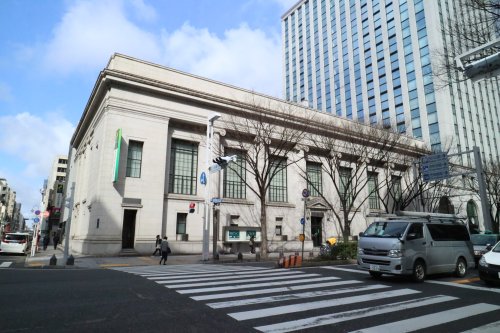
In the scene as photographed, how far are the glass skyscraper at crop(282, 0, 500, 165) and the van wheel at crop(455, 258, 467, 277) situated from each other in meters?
29.7

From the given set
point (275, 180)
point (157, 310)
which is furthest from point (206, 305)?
point (275, 180)

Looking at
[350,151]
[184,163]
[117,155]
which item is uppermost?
[350,151]

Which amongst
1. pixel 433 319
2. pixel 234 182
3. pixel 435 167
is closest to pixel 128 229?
pixel 234 182

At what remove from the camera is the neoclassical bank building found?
22.5 meters

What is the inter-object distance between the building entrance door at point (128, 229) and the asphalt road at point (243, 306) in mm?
13454

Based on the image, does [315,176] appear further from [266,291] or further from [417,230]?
[266,291]

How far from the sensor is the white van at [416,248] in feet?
34.2

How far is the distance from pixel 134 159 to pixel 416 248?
1948cm

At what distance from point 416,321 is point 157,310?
4.83 m

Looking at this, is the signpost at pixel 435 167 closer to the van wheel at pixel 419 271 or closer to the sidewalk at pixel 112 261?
the sidewalk at pixel 112 261

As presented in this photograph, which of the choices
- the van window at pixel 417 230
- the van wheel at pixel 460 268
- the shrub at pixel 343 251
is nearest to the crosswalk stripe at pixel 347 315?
the van window at pixel 417 230

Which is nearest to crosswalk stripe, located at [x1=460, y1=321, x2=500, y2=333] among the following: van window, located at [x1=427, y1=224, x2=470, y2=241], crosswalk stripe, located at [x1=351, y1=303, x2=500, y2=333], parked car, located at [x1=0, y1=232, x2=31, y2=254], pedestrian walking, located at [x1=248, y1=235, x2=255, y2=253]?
crosswalk stripe, located at [x1=351, y1=303, x2=500, y2=333]

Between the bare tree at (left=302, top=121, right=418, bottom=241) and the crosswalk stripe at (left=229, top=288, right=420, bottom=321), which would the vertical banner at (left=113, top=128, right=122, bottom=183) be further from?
the crosswalk stripe at (left=229, top=288, right=420, bottom=321)

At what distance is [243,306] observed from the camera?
6.89 metres
